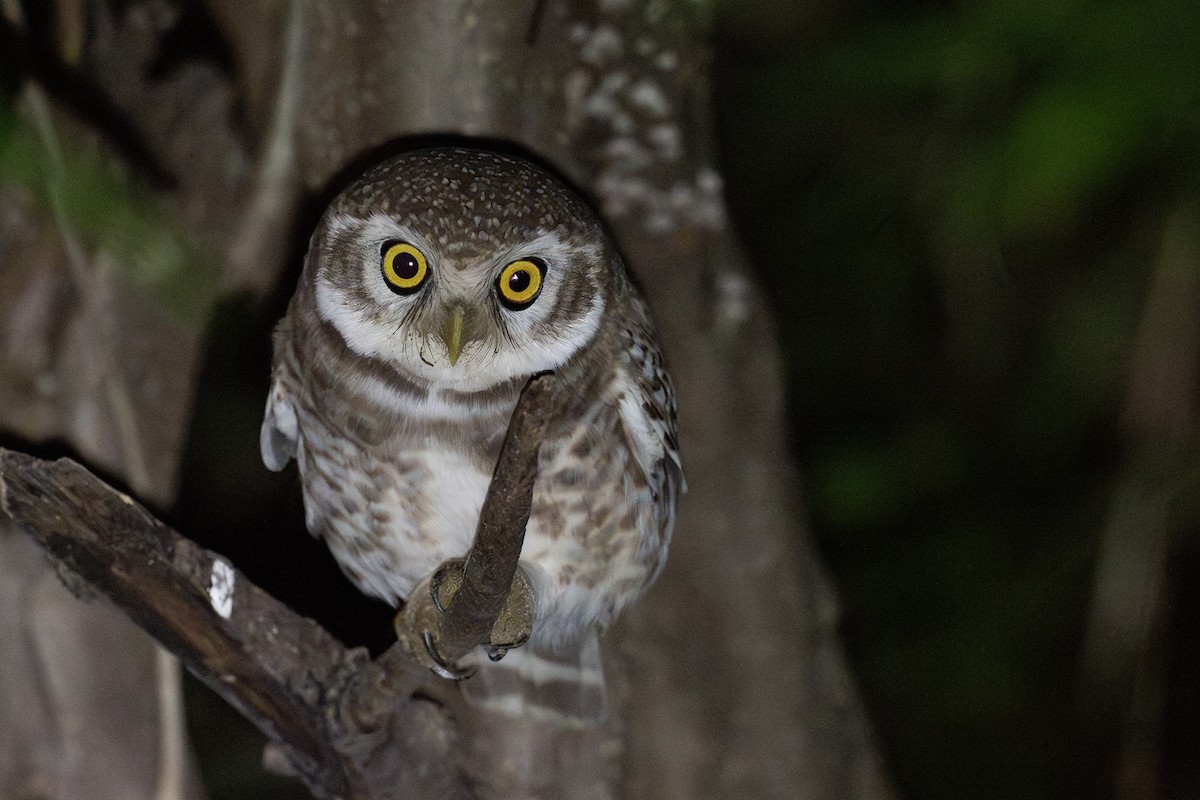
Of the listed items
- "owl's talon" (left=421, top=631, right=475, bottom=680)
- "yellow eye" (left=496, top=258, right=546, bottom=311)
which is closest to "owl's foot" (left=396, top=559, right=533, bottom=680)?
"owl's talon" (left=421, top=631, right=475, bottom=680)

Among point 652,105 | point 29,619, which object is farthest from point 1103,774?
point 29,619

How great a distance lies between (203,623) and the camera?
1.43m

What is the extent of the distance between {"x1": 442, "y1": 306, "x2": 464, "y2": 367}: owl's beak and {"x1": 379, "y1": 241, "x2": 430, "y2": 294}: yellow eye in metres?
0.07

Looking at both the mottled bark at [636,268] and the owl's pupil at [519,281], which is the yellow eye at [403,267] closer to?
the owl's pupil at [519,281]

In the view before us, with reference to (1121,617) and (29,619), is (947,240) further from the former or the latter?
(29,619)

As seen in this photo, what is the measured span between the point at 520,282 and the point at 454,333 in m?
0.11

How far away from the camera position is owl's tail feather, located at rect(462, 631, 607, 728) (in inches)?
73.7

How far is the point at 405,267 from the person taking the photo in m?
1.34

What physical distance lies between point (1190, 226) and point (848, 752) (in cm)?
150

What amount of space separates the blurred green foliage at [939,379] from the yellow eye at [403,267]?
1697 millimetres

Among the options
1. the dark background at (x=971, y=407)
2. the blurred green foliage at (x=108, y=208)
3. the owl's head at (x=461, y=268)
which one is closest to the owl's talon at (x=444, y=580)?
the owl's head at (x=461, y=268)

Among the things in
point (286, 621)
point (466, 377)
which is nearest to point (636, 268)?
point (466, 377)

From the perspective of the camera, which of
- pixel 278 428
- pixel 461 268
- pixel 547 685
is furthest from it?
pixel 547 685

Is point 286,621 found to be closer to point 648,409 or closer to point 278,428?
point 278,428
